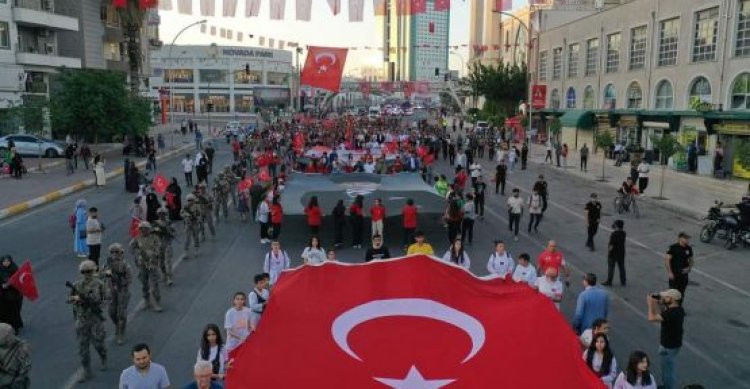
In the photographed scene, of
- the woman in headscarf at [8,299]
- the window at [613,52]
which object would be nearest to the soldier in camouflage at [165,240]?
the woman in headscarf at [8,299]

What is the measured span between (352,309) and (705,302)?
9.05 metres

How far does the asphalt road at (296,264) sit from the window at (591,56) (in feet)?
93.5

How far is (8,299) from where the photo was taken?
32.9 ft

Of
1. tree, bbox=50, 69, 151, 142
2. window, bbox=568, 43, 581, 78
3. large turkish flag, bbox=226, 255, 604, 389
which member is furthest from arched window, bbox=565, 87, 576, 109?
large turkish flag, bbox=226, 255, 604, 389

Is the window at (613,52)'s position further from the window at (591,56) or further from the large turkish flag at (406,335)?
the large turkish flag at (406,335)

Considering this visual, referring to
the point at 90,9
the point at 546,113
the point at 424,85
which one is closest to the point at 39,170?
the point at 90,9

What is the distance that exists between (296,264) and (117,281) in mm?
5622

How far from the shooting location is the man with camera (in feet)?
25.8

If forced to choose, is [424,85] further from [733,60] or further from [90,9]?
[733,60]

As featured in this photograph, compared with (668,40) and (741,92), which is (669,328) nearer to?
(741,92)

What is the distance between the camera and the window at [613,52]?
4544 centimetres

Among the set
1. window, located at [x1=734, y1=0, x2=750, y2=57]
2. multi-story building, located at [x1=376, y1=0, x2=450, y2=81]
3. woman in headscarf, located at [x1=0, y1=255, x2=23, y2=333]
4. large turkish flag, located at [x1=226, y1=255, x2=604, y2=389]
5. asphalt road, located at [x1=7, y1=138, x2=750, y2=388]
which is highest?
multi-story building, located at [x1=376, y1=0, x2=450, y2=81]

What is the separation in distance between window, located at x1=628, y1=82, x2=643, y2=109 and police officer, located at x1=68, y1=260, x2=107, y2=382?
39.9 m

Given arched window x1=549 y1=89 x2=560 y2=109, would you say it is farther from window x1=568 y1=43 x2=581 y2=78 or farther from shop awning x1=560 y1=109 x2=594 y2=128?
shop awning x1=560 y1=109 x2=594 y2=128
